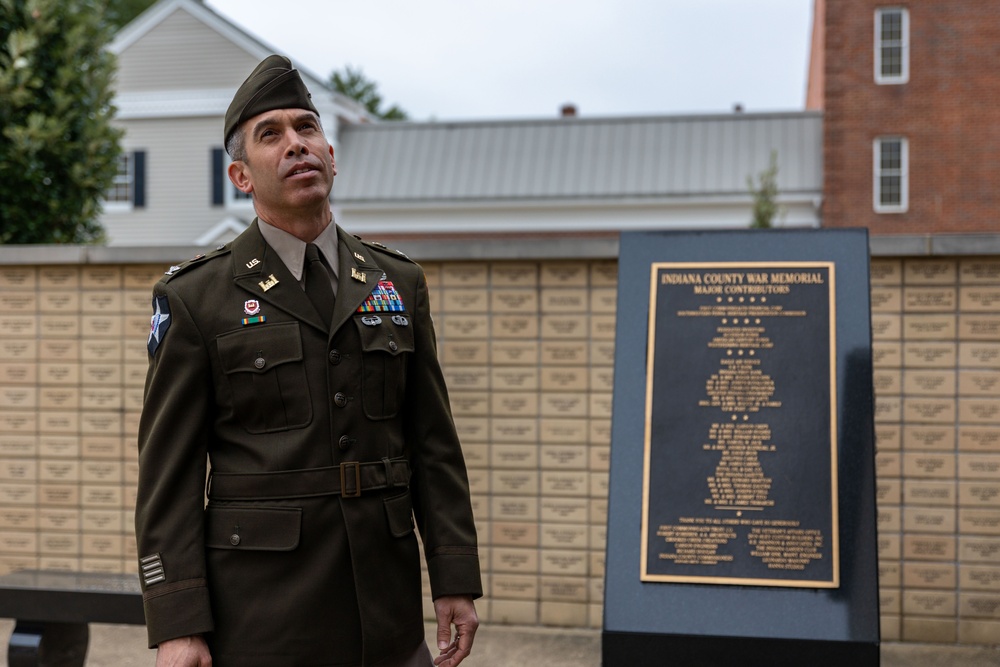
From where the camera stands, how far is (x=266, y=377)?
2.51 meters

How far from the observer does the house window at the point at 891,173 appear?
24.6m

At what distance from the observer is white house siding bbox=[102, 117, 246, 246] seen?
81.3ft

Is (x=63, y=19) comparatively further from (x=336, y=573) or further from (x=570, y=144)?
(x=570, y=144)

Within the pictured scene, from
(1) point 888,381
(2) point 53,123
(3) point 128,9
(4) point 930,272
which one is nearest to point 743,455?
(1) point 888,381

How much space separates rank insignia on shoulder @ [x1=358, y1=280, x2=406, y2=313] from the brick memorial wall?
3.11 metres

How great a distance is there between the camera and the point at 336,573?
2543 millimetres

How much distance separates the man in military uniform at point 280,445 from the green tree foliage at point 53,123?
6185 mm

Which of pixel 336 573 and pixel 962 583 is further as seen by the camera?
pixel 962 583

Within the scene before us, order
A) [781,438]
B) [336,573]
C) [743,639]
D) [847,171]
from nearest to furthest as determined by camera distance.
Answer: [336,573] < [743,639] < [781,438] < [847,171]

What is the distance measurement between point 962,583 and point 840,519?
2110 mm

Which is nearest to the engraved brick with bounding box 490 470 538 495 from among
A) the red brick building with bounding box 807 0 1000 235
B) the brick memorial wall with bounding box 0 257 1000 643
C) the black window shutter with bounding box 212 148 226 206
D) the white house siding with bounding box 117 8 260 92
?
the brick memorial wall with bounding box 0 257 1000 643

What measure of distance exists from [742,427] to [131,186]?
23.6m

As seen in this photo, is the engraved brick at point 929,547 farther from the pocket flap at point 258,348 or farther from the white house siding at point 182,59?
the white house siding at point 182,59

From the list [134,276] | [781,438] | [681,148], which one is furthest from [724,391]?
[681,148]
